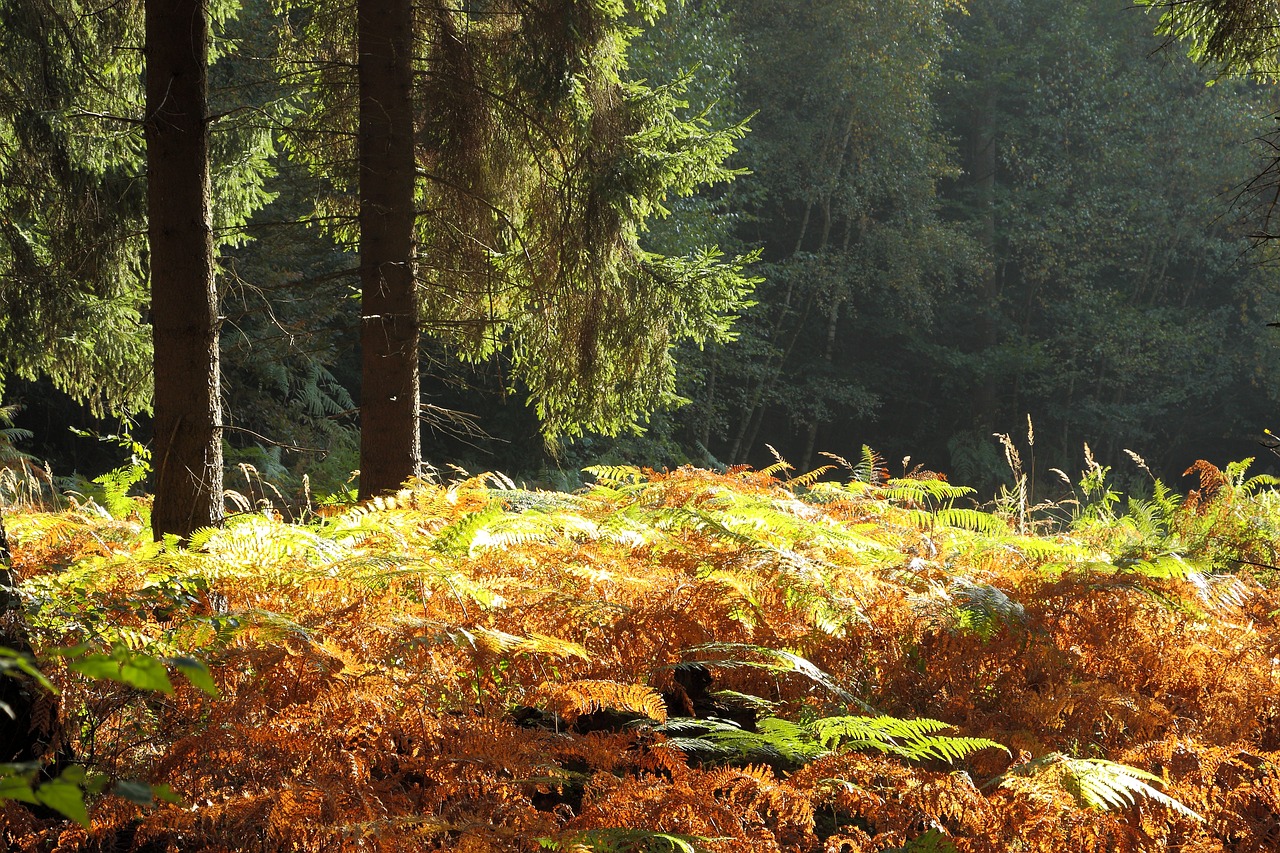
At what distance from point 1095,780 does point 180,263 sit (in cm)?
324

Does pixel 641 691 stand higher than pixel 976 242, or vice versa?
pixel 976 242

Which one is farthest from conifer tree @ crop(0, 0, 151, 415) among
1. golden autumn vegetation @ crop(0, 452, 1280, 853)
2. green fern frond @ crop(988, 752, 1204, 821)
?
green fern frond @ crop(988, 752, 1204, 821)

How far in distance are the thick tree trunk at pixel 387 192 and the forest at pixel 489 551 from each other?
2 centimetres

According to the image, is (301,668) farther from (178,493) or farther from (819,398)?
(819,398)

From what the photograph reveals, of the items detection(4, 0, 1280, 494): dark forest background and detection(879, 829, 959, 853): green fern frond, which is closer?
detection(879, 829, 959, 853): green fern frond

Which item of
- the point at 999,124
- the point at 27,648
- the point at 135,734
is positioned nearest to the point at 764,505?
the point at 135,734

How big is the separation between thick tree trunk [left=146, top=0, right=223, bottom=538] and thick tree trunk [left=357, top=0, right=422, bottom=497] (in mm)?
1497

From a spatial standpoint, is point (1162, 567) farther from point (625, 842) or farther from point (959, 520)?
point (625, 842)

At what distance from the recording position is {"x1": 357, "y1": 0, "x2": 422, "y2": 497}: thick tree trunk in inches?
197

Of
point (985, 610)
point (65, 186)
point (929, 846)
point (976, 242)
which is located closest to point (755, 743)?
point (929, 846)

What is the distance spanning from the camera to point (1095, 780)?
190cm

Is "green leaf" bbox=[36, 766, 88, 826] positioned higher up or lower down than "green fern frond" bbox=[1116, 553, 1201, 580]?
higher up

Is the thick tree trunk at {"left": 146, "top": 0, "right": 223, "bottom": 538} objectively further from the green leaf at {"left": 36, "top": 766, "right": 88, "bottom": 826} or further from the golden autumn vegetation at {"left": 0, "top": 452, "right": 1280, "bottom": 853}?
the green leaf at {"left": 36, "top": 766, "right": 88, "bottom": 826}

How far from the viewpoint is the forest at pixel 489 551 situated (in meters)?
1.86
